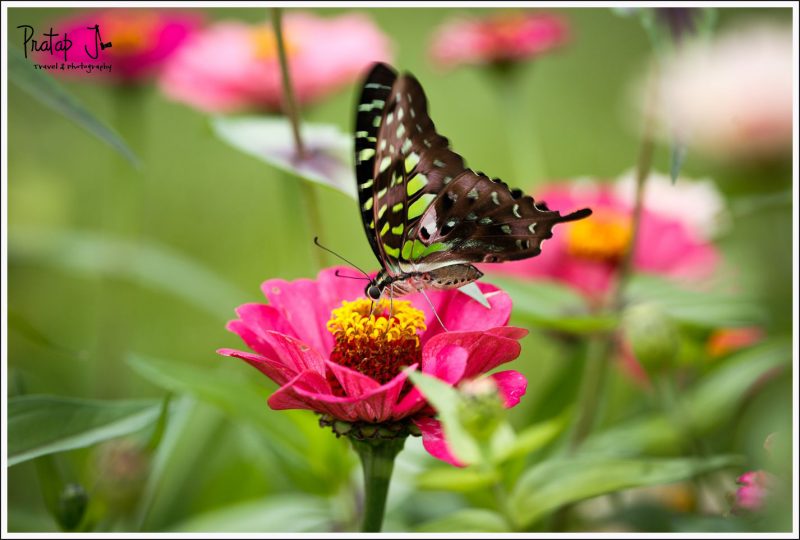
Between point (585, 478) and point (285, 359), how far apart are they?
169mm

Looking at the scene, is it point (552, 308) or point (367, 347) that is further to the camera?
point (552, 308)

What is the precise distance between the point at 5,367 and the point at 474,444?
25cm

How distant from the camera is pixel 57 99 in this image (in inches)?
13.3

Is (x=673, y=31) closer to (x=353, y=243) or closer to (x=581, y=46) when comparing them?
(x=353, y=243)

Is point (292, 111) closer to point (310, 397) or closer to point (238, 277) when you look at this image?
point (310, 397)

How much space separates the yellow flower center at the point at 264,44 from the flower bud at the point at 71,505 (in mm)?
374

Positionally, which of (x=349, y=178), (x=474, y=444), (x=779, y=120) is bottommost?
(x=474, y=444)

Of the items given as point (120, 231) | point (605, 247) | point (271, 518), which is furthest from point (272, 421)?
point (120, 231)

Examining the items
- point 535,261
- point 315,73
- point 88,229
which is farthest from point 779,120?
point 88,229

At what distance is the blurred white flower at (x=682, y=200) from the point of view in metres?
0.62

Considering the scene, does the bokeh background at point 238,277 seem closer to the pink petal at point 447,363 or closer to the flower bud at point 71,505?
the flower bud at point 71,505

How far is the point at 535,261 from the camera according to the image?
0.60 m

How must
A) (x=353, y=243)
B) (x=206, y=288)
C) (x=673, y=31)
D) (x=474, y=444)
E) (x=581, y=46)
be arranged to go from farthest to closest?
(x=581, y=46), (x=353, y=243), (x=206, y=288), (x=673, y=31), (x=474, y=444)

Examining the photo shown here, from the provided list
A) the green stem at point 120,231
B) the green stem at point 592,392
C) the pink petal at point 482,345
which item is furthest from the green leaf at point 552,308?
the green stem at point 120,231
